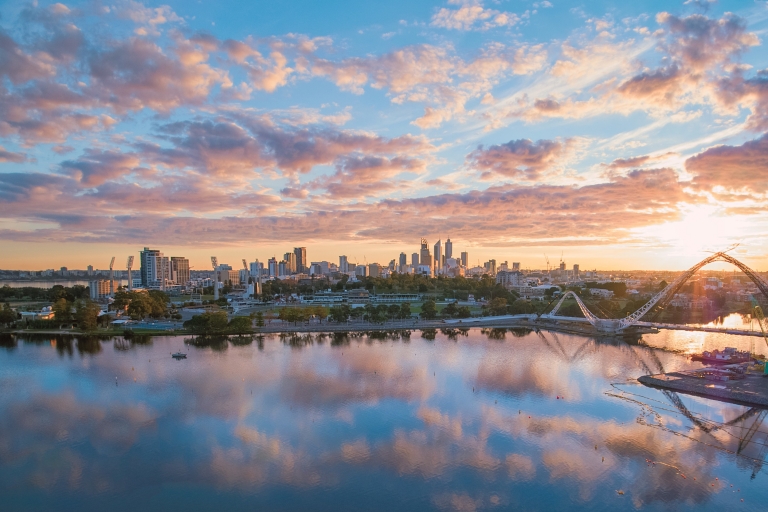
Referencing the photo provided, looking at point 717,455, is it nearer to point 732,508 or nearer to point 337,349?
point 732,508

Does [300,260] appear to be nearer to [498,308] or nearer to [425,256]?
[425,256]

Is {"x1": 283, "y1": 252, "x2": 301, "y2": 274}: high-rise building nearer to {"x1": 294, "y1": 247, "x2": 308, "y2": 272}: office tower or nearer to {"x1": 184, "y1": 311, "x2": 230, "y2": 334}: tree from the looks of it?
{"x1": 294, "y1": 247, "x2": 308, "y2": 272}: office tower

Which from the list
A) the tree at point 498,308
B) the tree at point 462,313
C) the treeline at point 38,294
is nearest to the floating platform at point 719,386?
the tree at point 462,313

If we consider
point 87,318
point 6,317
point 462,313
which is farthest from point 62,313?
point 462,313

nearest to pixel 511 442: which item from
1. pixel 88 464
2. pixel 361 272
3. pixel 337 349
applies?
pixel 88 464

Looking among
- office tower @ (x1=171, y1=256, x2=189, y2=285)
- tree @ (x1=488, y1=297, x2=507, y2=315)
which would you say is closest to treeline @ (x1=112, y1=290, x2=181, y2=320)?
tree @ (x1=488, y1=297, x2=507, y2=315)

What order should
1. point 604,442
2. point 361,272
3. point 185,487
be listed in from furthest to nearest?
1. point 361,272
2. point 604,442
3. point 185,487

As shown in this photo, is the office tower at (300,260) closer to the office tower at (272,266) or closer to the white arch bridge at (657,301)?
the office tower at (272,266)

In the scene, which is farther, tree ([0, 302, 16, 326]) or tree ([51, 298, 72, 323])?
tree ([51, 298, 72, 323])
